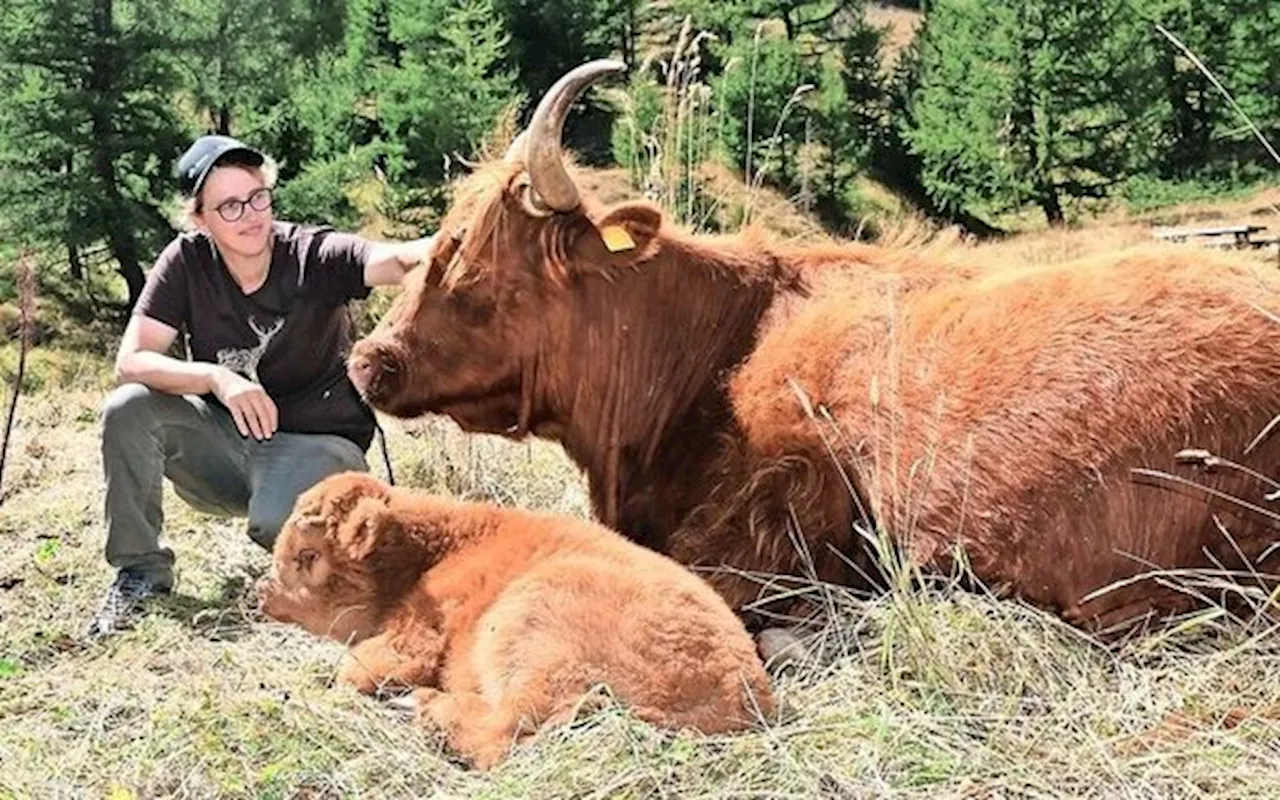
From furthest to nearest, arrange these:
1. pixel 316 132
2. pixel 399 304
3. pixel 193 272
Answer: pixel 316 132 → pixel 193 272 → pixel 399 304

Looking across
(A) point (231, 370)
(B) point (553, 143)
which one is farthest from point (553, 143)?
(A) point (231, 370)

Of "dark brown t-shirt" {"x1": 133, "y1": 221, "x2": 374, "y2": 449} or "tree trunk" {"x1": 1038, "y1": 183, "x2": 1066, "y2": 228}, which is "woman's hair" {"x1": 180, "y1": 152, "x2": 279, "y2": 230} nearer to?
"dark brown t-shirt" {"x1": 133, "y1": 221, "x2": 374, "y2": 449}

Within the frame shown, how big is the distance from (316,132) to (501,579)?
3498 cm

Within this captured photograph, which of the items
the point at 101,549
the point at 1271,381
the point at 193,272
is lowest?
the point at 101,549

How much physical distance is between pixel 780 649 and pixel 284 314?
8.76ft

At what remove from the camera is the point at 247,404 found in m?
5.19

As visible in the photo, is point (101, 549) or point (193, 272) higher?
point (193, 272)

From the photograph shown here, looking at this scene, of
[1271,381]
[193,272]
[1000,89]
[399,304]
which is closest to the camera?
[1271,381]

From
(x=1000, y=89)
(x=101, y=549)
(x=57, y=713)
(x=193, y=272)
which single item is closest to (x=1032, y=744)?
(x=57, y=713)

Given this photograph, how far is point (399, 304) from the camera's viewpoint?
5445mm

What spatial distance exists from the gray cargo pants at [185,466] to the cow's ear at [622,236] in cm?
145

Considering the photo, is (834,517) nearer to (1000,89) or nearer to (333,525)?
(333,525)

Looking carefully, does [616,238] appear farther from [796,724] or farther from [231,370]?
[796,724]

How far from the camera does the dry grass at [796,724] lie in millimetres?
3516
